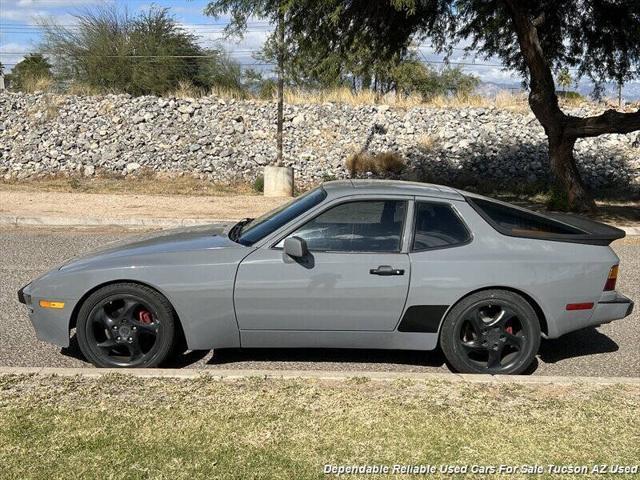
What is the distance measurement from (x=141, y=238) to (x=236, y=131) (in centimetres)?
1828

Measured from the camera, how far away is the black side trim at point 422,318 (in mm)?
5055

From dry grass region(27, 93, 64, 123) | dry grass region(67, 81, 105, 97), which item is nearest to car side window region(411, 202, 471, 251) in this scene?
dry grass region(27, 93, 64, 123)

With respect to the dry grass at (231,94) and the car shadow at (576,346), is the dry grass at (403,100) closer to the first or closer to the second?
the dry grass at (231,94)

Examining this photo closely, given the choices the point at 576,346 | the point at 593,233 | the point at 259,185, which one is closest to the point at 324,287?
the point at 593,233

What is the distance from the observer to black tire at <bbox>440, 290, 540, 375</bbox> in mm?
5078

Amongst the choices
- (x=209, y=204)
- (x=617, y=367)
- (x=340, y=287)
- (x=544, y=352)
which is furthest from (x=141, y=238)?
(x=209, y=204)

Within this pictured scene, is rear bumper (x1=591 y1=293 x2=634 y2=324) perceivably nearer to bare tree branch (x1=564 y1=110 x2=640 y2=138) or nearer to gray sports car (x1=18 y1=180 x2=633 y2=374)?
gray sports car (x1=18 y1=180 x2=633 y2=374)

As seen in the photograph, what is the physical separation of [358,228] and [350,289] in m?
0.50

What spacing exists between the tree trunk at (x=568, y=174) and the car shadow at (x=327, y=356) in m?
11.3

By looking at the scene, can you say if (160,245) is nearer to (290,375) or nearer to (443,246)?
(290,375)

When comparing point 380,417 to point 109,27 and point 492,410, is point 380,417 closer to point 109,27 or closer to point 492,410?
point 492,410

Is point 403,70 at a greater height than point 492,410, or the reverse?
point 403,70

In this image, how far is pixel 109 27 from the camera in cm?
3309

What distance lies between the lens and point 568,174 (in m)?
16.1
